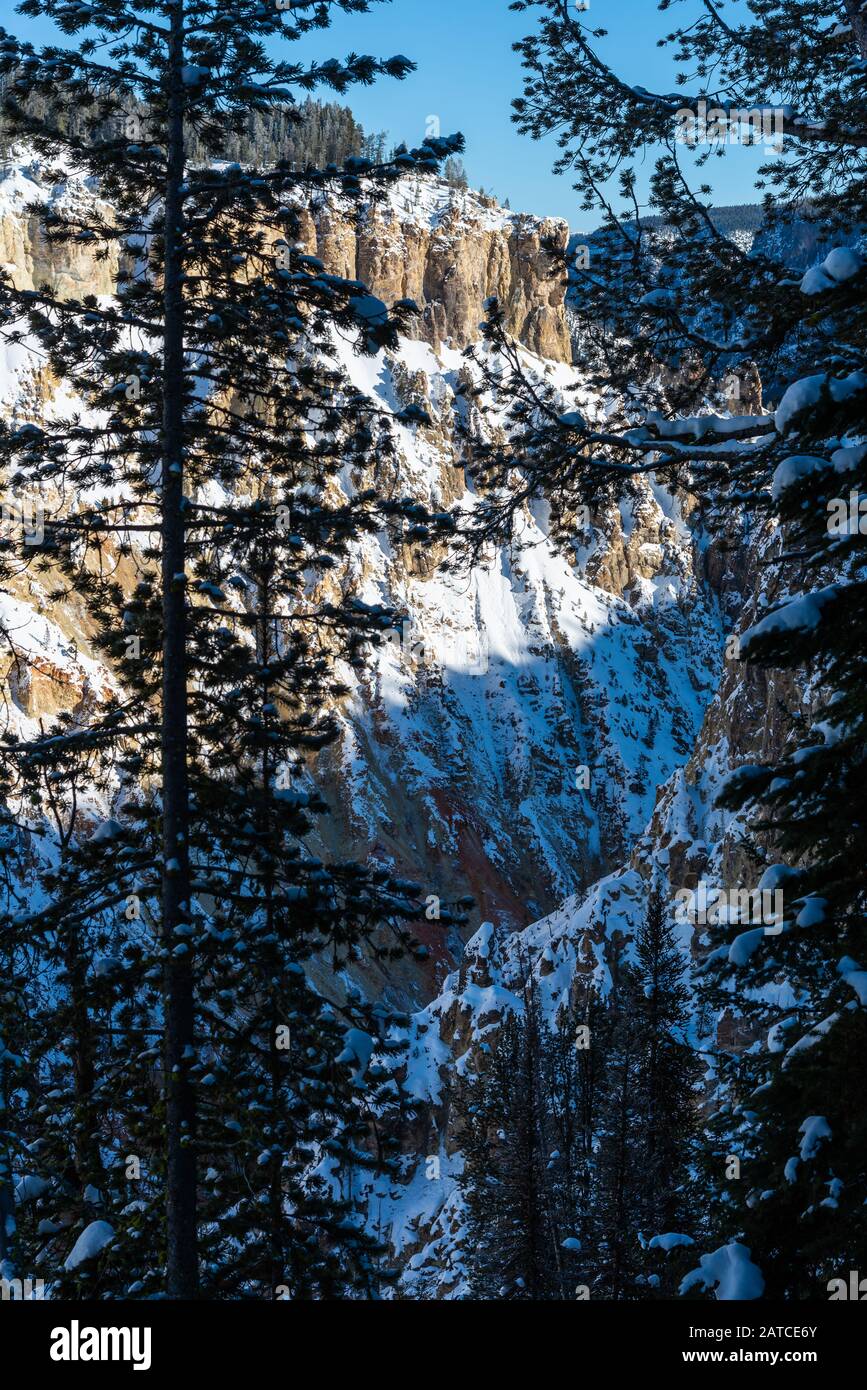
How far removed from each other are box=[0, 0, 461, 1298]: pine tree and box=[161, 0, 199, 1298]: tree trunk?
0.02 meters

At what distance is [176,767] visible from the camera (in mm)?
8227

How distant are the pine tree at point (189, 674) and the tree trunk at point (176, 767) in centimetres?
2

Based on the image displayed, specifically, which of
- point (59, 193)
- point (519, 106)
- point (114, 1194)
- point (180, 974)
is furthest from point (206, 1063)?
point (59, 193)

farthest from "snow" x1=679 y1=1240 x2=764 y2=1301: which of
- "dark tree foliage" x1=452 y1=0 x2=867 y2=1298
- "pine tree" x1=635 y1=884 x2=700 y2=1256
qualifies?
"pine tree" x1=635 y1=884 x2=700 y2=1256

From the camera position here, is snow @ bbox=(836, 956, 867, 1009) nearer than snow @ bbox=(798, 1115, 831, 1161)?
Yes

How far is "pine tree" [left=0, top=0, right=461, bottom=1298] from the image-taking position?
7.95 meters

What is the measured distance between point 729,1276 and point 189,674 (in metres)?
5.78

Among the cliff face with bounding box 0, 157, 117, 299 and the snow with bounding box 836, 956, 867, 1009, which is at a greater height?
the cliff face with bounding box 0, 157, 117, 299

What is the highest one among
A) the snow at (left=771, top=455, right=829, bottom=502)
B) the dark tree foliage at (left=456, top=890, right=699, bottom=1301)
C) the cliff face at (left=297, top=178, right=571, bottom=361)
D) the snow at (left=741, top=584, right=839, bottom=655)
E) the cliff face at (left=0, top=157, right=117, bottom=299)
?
the cliff face at (left=297, top=178, right=571, bottom=361)

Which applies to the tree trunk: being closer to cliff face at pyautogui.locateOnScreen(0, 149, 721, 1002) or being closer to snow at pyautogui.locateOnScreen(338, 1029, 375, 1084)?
snow at pyautogui.locateOnScreen(338, 1029, 375, 1084)

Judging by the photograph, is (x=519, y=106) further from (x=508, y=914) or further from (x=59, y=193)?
(x=59, y=193)

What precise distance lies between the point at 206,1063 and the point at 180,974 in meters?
0.68

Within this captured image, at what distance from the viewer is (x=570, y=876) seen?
103750 mm

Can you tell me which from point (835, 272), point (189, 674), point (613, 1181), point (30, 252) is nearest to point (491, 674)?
point (30, 252)
